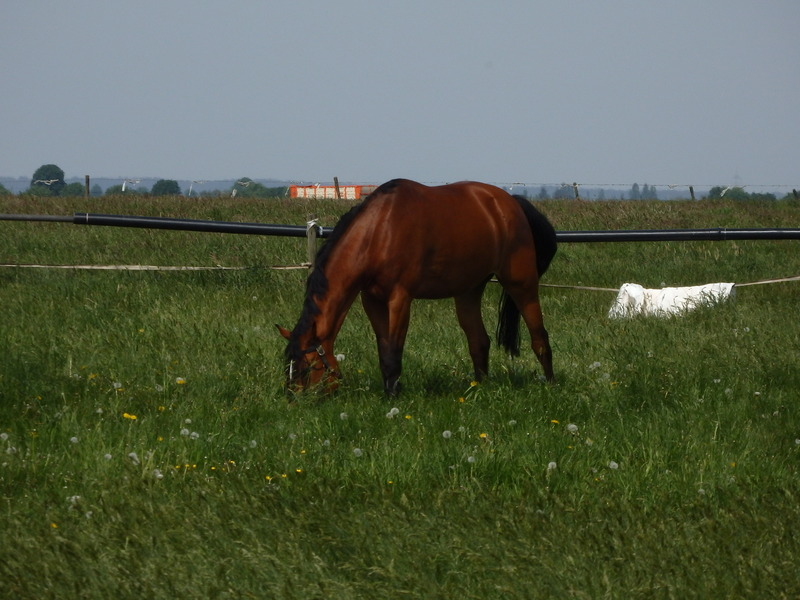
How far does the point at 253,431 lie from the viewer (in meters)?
5.80

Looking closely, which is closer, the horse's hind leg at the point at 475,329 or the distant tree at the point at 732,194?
the horse's hind leg at the point at 475,329

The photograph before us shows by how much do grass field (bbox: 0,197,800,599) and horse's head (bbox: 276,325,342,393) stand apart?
0.13m

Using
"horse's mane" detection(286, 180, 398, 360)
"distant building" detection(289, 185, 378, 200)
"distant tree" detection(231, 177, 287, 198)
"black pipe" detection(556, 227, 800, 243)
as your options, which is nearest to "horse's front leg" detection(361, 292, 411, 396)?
"horse's mane" detection(286, 180, 398, 360)

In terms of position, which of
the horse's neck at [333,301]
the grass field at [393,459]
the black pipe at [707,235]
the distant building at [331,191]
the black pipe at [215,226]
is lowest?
the grass field at [393,459]

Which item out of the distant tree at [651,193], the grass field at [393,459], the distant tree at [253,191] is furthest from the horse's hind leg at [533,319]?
the distant tree at [253,191]

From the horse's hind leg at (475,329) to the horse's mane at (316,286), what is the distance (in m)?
1.19

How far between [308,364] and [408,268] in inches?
35.9

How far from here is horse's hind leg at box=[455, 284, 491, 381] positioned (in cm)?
738

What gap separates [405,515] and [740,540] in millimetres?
1342

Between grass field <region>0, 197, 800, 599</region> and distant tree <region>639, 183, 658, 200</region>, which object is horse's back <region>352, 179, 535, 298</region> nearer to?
grass field <region>0, 197, 800, 599</region>

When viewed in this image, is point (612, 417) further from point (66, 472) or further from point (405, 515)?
point (66, 472)

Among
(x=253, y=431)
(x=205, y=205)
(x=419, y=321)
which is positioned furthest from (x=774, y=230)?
(x=205, y=205)

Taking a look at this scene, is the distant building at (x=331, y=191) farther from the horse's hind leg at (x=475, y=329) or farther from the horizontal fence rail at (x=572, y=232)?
the horse's hind leg at (x=475, y=329)

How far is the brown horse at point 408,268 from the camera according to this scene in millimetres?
6445
